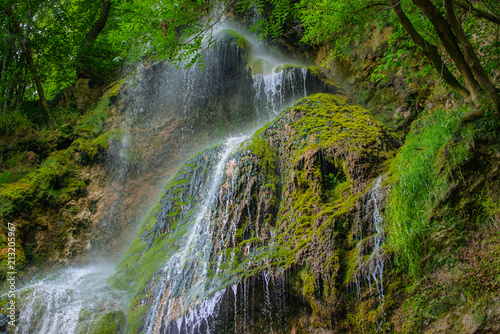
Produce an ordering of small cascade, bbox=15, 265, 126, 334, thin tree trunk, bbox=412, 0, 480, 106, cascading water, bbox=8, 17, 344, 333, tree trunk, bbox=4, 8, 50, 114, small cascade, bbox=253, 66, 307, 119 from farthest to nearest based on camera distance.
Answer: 1. tree trunk, bbox=4, 8, 50, 114
2. small cascade, bbox=253, 66, 307, 119
3. small cascade, bbox=15, 265, 126, 334
4. cascading water, bbox=8, 17, 344, 333
5. thin tree trunk, bbox=412, 0, 480, 106

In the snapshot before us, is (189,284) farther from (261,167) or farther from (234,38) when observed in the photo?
(234,38)

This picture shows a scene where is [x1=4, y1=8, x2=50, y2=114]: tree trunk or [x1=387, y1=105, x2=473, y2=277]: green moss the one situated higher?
[x1=4, y1=8, x2=50, y2=114]: tree trunk

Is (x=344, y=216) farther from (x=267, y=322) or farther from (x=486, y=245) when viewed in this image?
(x=267, y=322)

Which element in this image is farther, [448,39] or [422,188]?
[422,188]

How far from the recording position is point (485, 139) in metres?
3.94

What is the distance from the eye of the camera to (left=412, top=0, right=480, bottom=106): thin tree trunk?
12.0 ft

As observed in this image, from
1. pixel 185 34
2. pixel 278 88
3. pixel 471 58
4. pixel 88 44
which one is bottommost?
pixel 471 58

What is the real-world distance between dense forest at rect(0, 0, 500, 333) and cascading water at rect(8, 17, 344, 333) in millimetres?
54

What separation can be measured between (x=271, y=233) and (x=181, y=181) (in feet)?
13.4

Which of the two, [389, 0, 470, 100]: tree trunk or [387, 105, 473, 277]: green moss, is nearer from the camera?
[389, 0, 470, 100]: tree trunk

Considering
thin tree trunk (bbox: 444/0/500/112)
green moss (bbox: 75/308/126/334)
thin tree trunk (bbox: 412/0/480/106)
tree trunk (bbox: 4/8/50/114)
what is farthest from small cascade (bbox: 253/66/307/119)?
tree trunk (bbox: 4/8/50/114)

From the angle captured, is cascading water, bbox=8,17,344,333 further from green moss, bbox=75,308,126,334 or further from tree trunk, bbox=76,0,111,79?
tree trunk, bbox=76,0,111,79

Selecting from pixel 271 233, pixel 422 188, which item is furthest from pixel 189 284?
pixel 422 188

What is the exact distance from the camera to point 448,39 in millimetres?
3895
